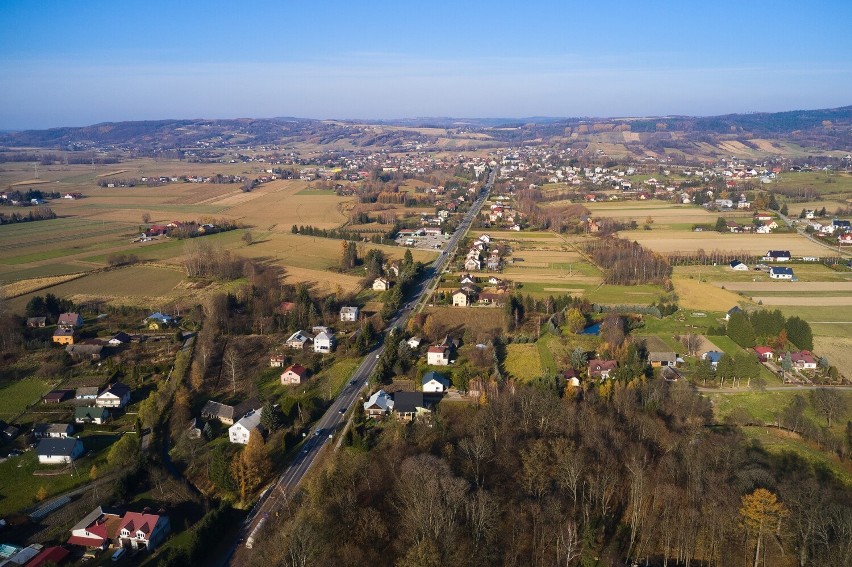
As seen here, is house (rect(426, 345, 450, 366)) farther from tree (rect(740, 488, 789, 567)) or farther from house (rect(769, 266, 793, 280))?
house (rect(769, 266, 793, 280))

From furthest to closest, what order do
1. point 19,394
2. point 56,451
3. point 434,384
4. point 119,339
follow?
1. point 119,339
2. point 434,384
3. point 19,394
4. point 56,451

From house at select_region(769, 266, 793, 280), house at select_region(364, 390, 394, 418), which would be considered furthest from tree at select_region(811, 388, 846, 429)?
house at select_region(769, 266, 793, 280)

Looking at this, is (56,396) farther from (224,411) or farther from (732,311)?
(732,311)

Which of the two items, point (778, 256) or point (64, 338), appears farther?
point (778, 256)

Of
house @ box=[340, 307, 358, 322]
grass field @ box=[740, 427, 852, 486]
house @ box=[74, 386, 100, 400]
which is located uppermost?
house @ box=[340, 307, 358, 322]

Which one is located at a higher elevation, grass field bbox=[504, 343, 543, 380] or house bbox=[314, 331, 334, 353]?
house bbox=[314, 331, 334, 353]

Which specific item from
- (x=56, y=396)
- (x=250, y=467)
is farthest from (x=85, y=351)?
(x=250, y=467)

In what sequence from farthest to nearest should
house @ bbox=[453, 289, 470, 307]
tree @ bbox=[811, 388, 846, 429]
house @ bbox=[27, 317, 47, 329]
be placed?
house @ bbox=[453, 289, 470, 307]
house @ bbox=[27, 317, 47, 329]
tree @ bbox=[811, 388, 846, 429]

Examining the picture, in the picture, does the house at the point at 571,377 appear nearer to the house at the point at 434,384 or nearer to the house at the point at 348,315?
the house at the point at 434,384
